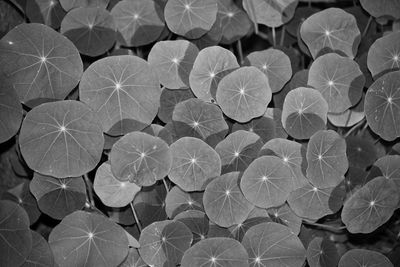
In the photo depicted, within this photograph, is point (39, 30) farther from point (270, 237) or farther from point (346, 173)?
point (346, 173)

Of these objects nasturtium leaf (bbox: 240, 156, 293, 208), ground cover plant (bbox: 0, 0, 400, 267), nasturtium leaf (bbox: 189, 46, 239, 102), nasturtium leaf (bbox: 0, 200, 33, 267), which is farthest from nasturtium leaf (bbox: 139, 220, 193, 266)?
nasturtium leaf (bbox: 189, 46, 239, 102)

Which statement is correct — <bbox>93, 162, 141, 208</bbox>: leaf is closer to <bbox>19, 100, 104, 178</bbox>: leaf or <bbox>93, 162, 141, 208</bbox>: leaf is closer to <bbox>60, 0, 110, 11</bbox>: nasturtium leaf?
<bbox>19, 100, 104, 178</bbox>: leaf

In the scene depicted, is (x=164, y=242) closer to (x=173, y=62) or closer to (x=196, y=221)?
(x=196, y=221)

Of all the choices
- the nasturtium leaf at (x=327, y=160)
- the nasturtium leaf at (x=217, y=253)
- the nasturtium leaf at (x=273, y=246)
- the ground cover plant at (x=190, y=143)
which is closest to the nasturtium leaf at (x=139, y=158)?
Result: the ground cover plant at (x=190, y=143)

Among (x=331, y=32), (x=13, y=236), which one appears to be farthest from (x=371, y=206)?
(x=13, y=236)

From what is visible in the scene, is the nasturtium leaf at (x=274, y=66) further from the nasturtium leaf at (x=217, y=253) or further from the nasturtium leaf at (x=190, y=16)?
the nasturtium leaf at (x=217, y=253)
